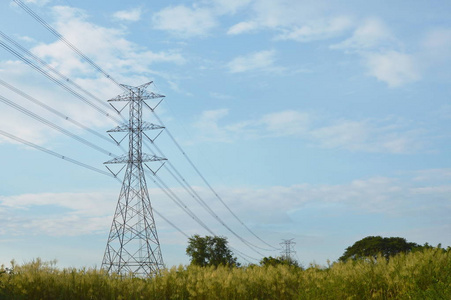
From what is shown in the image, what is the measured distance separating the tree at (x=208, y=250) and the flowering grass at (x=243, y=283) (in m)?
37.8

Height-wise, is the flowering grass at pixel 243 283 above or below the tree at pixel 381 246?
below

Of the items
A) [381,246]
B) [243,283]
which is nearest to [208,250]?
[381,246]

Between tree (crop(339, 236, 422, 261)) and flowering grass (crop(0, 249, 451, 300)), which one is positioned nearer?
flowering grass (crop(0, 249, 451, 300))

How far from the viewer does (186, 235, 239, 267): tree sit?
5088 centimetres

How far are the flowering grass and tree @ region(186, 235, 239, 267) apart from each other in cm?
3779

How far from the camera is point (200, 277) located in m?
12.8

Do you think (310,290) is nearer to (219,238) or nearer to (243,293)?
(243,293)

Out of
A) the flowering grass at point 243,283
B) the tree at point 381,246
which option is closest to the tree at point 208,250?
the tree at point 381,246

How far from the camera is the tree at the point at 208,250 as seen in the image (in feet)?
167

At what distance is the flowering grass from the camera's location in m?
11.6

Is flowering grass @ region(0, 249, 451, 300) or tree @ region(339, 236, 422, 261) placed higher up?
tree @ region(339, 236, 422, 261)

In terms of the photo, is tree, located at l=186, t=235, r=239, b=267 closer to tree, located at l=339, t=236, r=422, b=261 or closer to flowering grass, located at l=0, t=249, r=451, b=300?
tree, located at l=339, t=236, r=422, b=261

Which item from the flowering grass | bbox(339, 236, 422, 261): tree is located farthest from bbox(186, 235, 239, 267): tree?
the flowering grass

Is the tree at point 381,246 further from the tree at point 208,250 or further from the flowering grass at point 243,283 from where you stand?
the flowering grass at point 243,283
